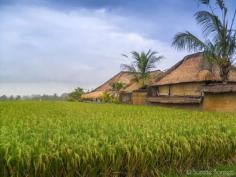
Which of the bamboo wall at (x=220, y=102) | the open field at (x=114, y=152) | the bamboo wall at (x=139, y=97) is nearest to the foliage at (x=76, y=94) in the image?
the bamboo wall at (x=139, y=97)

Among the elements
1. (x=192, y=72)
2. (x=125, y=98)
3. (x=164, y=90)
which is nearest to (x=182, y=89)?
(x=192, y=72)

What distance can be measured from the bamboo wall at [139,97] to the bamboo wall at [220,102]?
13036mm

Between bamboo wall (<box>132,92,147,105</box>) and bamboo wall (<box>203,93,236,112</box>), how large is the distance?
513 inches

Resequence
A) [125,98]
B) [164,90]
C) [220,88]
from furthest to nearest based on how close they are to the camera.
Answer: [125,98] → [164,90] → [220,88]

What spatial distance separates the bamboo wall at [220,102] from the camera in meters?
15.8

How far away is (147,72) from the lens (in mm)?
32812

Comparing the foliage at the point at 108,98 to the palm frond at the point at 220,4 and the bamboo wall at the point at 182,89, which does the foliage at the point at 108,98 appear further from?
the palm frond at the point at 220,4

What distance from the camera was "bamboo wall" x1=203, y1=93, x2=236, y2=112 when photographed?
51.8 feet

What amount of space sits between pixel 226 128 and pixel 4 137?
17.9ft

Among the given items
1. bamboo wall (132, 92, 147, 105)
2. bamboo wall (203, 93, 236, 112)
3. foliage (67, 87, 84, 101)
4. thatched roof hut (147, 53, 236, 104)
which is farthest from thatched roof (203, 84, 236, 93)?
foliage (67, 87, 84, 101)

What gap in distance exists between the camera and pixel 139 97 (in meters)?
31.4

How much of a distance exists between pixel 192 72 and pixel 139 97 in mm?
8602

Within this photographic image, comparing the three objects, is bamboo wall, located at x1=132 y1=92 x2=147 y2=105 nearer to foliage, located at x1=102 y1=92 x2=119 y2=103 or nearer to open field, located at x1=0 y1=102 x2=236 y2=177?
foliage, located at x1=102 y1=92 x2=119 y2=103

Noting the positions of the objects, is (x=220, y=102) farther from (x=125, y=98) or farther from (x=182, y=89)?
(x=125, y=98)
